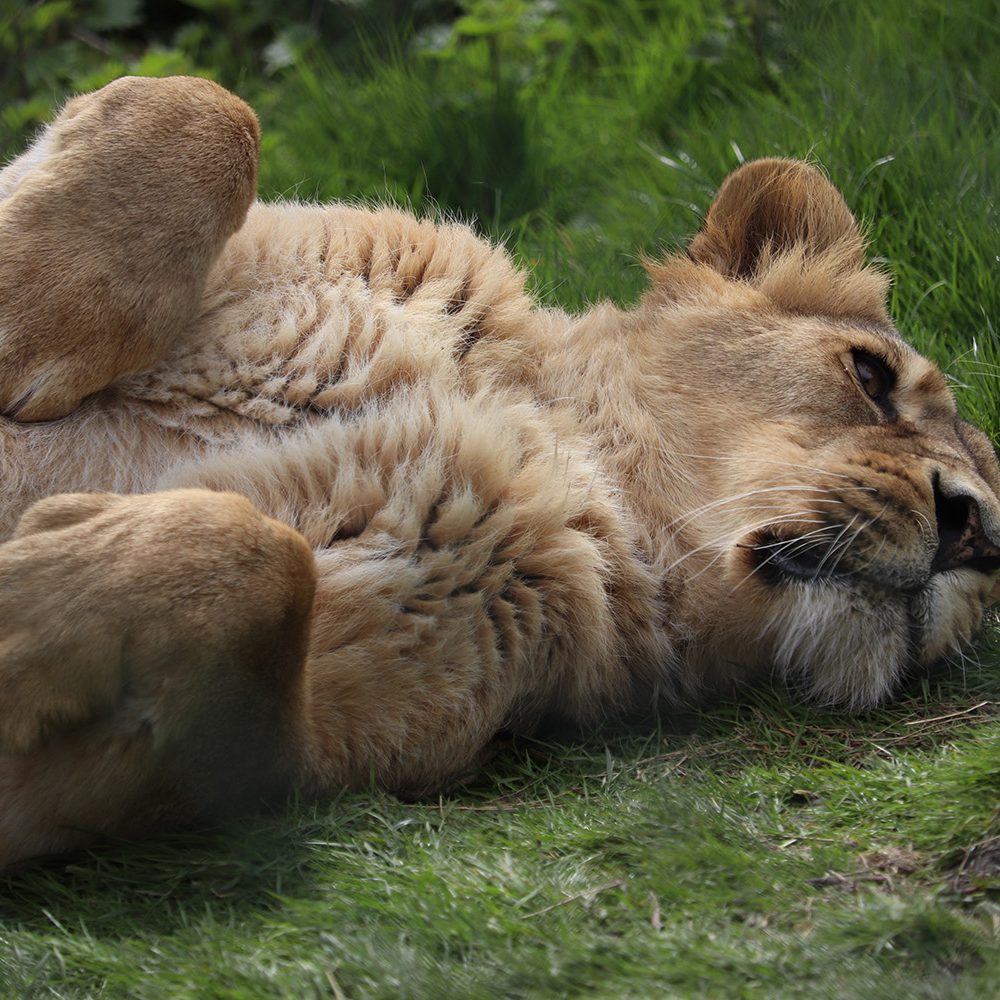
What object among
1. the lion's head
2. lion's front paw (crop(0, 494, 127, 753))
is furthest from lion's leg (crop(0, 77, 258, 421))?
the lion's head

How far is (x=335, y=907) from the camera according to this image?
2.88 m

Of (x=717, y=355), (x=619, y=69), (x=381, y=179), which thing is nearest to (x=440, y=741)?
(x=717, y=355)

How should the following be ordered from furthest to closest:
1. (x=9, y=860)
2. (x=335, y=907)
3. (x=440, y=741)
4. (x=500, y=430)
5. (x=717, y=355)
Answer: (x=717, y=355) → (x=500, y=430) → (x=440, y=741) → (x=9, y=860) → (x=335, y=907)

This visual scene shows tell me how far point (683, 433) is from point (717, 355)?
273 mm

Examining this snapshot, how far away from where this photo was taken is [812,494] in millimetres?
3629

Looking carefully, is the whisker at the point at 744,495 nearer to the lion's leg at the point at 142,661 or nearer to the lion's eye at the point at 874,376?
the lion's eye at the point at 874,376

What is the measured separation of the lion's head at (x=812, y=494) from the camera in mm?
3600

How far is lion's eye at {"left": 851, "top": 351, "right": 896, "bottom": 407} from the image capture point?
4.01 metres

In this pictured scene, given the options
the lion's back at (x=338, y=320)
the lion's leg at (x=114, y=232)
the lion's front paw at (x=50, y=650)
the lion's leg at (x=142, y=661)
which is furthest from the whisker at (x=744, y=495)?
the lion's front paw at (x=50, y=650)

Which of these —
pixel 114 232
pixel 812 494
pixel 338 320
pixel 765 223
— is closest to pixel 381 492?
pixel 338 320

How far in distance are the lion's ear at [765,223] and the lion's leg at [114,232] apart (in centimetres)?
150

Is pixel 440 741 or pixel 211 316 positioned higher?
pixel 211 316

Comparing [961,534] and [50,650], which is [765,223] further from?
[50,650]

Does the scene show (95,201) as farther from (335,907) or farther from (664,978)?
(664,978)
